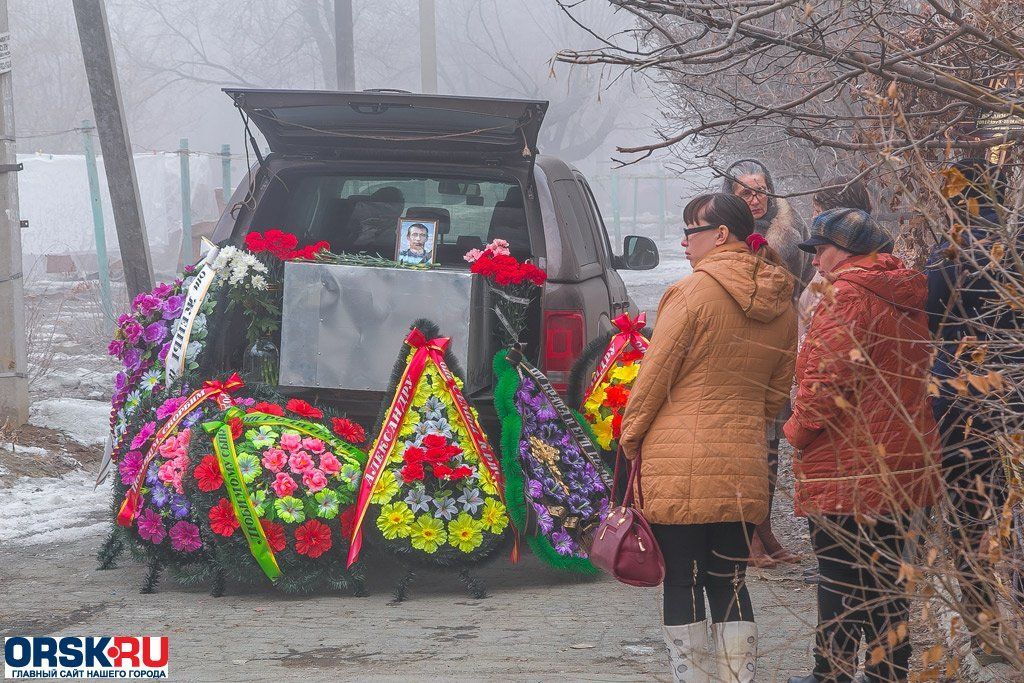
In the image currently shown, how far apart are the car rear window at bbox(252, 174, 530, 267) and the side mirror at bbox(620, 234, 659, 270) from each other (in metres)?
1.02

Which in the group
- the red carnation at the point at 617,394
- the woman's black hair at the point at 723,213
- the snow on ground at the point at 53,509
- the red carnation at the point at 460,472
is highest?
the woman's black hair at the point at 723,213

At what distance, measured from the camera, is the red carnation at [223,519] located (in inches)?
216

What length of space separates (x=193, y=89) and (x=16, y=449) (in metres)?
56.4

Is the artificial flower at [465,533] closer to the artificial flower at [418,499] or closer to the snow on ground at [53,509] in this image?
the artificial flower at [418,499]

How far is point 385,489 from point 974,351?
3.11m

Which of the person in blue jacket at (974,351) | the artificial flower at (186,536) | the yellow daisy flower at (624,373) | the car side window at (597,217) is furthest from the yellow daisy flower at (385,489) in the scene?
the car side window at (597,217)

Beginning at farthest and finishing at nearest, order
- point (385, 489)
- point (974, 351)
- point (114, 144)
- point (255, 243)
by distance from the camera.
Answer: point (114, 144) → point (255, 243) → point (385, 489) → point (974, 351)

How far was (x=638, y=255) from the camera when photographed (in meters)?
8.18

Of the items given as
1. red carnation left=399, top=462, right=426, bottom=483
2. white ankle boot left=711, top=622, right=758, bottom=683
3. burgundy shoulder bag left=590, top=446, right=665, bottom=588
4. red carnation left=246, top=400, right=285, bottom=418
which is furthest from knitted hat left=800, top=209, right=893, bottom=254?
red carnation left=246, top=400, right=285, bottom=418

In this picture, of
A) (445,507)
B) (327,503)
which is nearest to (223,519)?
(327,503)

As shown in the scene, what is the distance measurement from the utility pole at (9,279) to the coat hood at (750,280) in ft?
19.4

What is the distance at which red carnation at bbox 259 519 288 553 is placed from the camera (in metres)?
5.51

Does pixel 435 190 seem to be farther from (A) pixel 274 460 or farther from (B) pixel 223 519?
(B) pixel 223 519

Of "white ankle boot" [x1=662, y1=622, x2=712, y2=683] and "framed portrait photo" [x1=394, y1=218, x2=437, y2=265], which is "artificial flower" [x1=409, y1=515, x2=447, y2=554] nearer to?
"framed portrait photo" [x1=394, y1=218, x2=437, y2=265]
